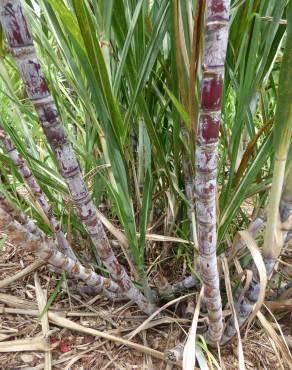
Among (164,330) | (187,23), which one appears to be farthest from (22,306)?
(187,23)

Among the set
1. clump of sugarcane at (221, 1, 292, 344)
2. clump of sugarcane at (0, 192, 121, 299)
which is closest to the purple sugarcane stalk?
clump of sugarcane at (221, 1, 292, 344)

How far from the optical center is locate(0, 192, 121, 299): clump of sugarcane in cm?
41

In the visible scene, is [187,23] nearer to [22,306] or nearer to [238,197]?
[238,197]

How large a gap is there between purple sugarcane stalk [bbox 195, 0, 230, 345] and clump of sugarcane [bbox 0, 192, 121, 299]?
0.18 m

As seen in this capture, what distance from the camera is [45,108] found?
1.11 ft

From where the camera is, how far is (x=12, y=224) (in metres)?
0.40

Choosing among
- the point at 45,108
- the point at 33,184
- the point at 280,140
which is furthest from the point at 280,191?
the point at 33,184

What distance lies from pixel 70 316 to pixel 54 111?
47 cm

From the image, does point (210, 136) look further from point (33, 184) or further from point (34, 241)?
point (33, 184)

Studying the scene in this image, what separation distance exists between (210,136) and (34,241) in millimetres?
247

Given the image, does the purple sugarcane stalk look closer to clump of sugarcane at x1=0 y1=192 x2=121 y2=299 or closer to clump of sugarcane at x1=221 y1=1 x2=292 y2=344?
clump of sugarcane at x1=221 y1=1 x2=292 y2=344

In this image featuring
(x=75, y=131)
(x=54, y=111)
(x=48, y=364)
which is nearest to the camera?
(x=54, y=111)

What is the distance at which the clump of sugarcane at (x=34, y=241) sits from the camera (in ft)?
1.33

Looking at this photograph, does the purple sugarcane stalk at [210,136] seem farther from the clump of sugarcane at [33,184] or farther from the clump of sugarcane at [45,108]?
the clump of sugarcane at [33,184]
